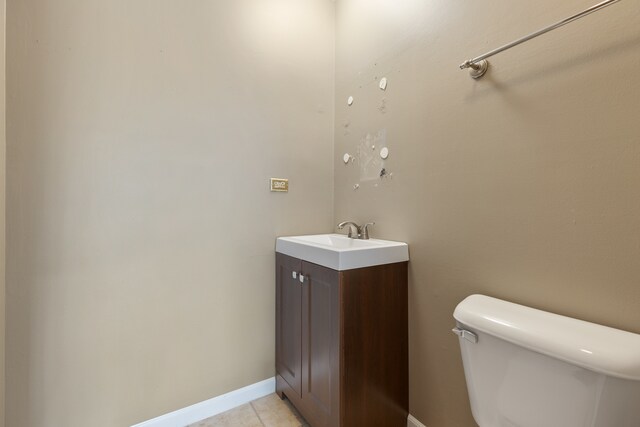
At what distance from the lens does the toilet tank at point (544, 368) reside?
2.07 ft

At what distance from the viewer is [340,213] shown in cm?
183

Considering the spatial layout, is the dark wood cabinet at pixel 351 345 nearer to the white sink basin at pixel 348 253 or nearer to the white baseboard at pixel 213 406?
the white sink basin at pixel 348 253

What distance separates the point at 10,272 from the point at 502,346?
1.77 metres

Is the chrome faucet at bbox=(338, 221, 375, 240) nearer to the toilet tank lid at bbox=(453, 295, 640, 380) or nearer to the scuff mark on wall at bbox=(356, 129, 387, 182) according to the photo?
the scuff mark on wall at bbox=(356, 129, 387, 182)

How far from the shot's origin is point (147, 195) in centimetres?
132

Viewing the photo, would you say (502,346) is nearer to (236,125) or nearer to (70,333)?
(236,125)

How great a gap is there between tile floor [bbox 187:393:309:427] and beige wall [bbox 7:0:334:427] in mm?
142

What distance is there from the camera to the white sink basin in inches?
44.8

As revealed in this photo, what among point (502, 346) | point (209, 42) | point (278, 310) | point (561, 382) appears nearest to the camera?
point (561, 382)

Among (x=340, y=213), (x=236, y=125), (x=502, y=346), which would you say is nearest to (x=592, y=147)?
(x=502, y=346)

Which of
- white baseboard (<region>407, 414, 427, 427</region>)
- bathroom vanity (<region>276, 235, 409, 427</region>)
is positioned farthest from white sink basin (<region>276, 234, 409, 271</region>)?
white baseboard (<region>407, 414, 427, 427</region>)

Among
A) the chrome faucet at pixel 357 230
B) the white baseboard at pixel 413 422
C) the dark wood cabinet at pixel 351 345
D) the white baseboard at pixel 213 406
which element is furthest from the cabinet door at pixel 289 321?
the white baseboard at pixel 413 422

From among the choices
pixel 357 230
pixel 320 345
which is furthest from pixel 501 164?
pixel 320 345

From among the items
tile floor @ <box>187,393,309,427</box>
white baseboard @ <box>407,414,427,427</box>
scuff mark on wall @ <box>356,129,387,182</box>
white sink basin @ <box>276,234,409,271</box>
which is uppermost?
scuff mark on wall @ <box>356,129,387,182</box>
